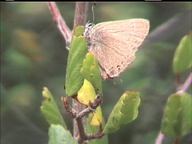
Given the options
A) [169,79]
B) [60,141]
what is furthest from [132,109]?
[169,79]

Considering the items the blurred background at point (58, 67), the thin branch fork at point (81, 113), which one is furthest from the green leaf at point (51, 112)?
the blurred background at point (58, 67)

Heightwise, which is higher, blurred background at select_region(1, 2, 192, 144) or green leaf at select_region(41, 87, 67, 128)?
green leaf at select_region(41, 87, 67, 128)

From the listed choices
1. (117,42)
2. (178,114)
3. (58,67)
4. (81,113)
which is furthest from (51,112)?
(58,67)

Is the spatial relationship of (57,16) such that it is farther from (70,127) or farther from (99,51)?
(70,127)

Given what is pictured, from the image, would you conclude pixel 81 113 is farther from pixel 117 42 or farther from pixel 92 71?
pixel 117 42

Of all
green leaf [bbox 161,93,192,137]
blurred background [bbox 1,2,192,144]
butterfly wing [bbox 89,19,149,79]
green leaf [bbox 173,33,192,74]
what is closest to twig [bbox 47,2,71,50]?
butterfly wing [bbox 89,19,149,79]

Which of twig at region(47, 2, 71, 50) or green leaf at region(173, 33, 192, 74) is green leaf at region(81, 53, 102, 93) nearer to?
green leaf at region(173, 33, 192, 74)

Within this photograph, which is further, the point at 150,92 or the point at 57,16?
the point at 150,92
